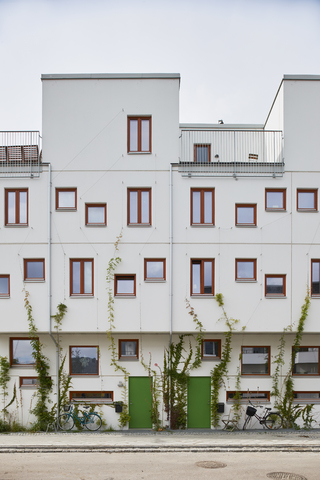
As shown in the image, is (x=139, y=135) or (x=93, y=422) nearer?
(x=93, y=422)

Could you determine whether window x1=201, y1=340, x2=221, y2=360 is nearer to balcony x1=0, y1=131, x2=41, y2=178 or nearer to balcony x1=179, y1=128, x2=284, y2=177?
balcony x1=179, y1=128, x2=284, y2=177

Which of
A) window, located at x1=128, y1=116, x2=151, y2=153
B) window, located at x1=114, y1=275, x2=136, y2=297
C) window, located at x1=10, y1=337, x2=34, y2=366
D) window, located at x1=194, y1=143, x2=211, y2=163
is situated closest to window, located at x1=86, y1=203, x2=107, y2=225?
window, located at x1=114, y1=275, x2=136, y2=297

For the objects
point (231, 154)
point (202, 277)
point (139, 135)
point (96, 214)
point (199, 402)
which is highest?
point (231, 154)

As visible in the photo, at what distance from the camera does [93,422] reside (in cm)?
1781

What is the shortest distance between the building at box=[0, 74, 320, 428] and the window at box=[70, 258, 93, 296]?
55 millimetres

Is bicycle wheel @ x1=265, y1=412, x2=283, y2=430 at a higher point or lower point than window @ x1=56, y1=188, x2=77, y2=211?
lower

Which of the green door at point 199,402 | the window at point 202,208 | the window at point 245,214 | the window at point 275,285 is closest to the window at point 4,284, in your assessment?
the window at point 202,208

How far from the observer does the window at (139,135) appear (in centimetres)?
1820

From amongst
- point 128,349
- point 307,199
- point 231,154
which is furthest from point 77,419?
point 231,154

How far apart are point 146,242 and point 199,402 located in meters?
6.66

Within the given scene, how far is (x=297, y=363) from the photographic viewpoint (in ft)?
60.0

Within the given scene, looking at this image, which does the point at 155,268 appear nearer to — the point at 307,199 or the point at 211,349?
the point at 211,349

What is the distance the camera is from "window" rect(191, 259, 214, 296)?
58.5ft

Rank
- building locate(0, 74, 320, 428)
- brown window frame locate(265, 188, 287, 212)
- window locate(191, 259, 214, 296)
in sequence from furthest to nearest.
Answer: brown window frame locate(265, 188, 287, 212)
window locate(191, 259, 214, 296)
building locate(0, 74, 320, 428)
